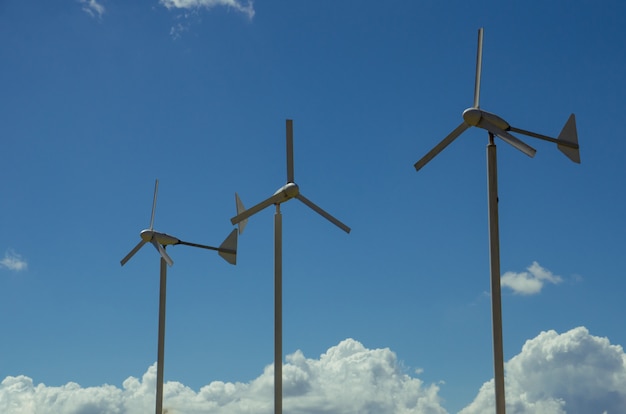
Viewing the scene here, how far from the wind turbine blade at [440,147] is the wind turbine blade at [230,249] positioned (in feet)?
54.4

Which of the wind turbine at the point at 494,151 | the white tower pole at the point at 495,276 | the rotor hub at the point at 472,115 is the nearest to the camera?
the white tower pole at the point at 495,276

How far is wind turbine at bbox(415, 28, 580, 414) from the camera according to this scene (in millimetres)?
25312

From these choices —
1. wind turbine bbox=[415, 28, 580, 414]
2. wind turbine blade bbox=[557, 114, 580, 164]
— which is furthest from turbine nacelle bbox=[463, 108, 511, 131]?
wind turbine blade bbox=[557, 114, 580, 164]

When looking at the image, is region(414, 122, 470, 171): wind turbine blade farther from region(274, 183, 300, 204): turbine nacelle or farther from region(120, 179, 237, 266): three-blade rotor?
region(120, 179, 237, 266): three-blade rotor

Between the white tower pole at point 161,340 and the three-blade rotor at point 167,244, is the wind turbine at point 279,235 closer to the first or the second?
the three-blade rotor at point 167,244

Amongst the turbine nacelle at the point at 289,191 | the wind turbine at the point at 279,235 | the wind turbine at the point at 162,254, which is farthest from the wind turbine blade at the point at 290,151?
the wind turbine at the point at 162,254

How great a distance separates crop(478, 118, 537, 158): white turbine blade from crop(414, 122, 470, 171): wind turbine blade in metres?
0.88

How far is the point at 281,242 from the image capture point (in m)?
35.5

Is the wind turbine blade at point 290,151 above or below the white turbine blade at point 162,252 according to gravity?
above

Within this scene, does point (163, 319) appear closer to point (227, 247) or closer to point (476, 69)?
point (227, 247)

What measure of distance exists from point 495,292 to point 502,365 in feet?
6.82

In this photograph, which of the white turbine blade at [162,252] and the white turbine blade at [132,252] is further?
the white turbine blade at [132,252]

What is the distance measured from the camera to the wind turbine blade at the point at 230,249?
4341 centimetres

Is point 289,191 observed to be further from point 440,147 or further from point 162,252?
point 162,252
